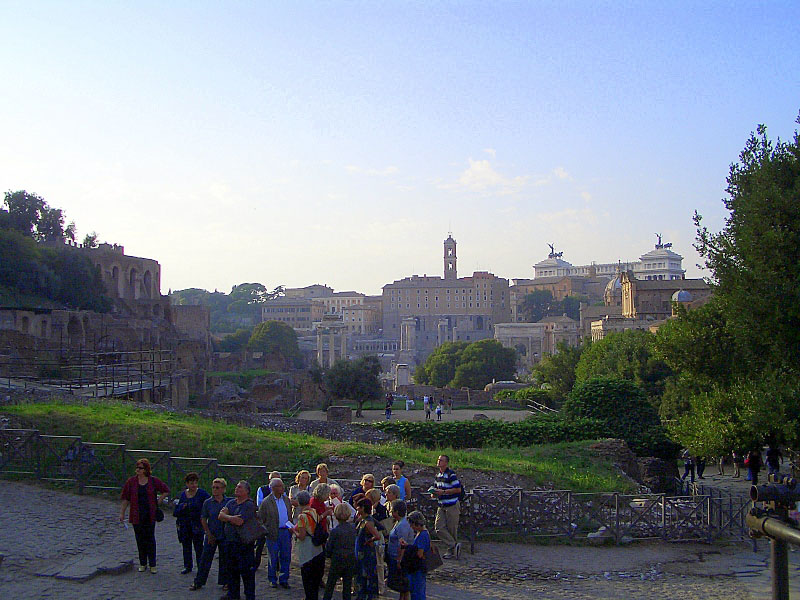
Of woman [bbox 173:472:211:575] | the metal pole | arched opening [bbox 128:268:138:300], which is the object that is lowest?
woman [bbox 173:472:211:575]

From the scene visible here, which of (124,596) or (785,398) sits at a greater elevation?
(785,398)

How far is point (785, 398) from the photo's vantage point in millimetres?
13398

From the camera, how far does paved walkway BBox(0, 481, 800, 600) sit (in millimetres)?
8117

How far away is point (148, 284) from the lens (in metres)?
68.1

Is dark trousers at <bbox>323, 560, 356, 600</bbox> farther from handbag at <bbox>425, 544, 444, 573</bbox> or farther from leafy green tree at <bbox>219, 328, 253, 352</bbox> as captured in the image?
leafy green tree at <bbox>219, 328, 253, 352</bbox>

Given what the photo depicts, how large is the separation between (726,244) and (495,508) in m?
7.86

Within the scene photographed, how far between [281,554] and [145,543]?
1.45m

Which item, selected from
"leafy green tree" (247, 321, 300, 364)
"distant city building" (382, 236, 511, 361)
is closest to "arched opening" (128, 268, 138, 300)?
"leafy green tree" (247, 321, 300, 364)

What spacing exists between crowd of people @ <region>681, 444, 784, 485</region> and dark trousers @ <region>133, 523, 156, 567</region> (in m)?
11.3

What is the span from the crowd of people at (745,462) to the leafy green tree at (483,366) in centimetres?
3736

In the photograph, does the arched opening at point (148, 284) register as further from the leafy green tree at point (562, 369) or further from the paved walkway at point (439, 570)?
Result: the paved walkway at point (439, 570)

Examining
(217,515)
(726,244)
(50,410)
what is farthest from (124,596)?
(726,244)

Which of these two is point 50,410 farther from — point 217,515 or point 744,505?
point 744,505

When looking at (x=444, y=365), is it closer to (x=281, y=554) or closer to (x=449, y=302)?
(x=281, y=554)
